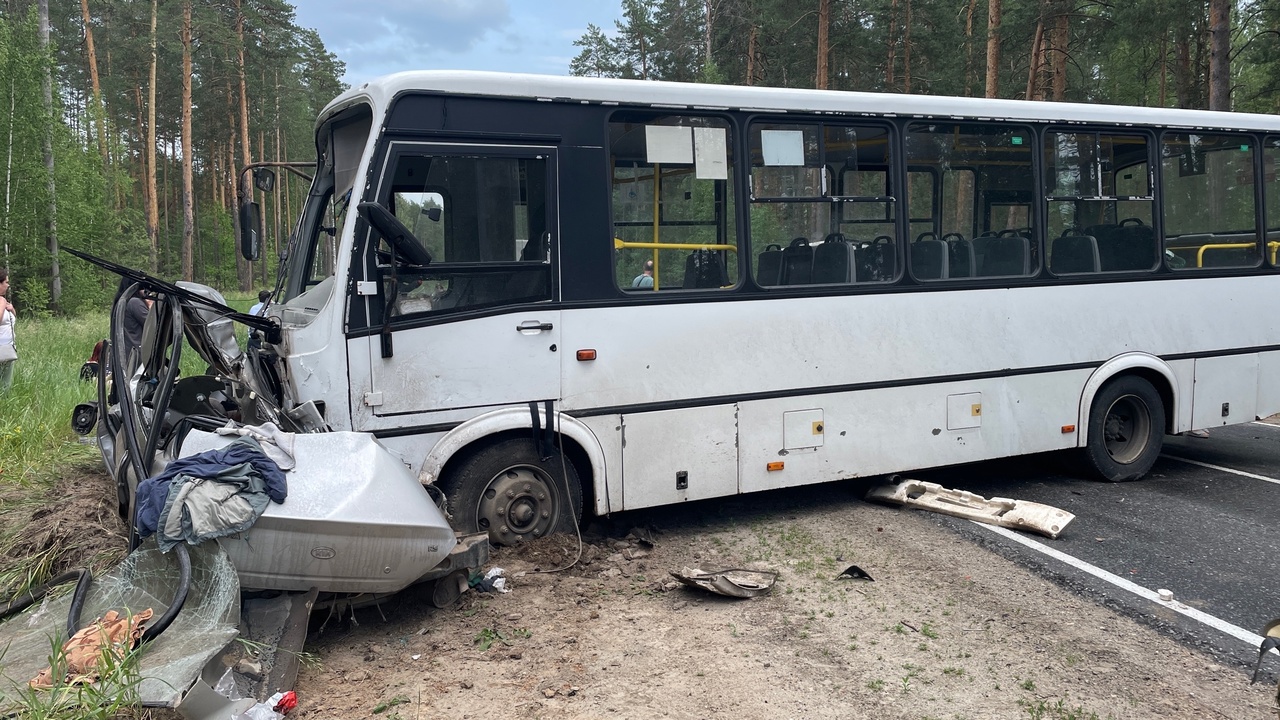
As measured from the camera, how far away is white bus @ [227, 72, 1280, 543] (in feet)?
17.8

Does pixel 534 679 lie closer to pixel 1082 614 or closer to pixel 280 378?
pixel 280 378

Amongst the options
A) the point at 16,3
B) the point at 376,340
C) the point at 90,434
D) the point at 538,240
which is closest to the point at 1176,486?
the point at 538,240

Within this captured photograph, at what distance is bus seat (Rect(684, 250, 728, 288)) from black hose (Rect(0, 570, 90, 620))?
3.81m

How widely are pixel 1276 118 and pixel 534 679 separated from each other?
8.32m

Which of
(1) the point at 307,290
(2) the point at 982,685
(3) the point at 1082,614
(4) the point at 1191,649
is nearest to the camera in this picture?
(2) the point at 982,685

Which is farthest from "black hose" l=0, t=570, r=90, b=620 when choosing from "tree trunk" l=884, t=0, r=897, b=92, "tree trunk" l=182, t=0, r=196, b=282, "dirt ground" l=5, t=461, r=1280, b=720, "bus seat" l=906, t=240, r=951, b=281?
"tree trunk" l=182, t=0, r=196, b=282

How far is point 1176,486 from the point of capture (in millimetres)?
7859

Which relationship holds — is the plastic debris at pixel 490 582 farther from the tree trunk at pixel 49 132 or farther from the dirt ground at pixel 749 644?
the tree trunk at pixel 49 132

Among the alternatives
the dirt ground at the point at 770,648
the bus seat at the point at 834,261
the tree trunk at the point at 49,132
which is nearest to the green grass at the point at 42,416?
the dirt ground at the point at 770,648

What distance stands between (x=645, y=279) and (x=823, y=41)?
19.7m

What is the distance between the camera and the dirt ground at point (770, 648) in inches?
159

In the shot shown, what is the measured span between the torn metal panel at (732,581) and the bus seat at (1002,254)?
3.21 meters

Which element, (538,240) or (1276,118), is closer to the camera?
(538,240)

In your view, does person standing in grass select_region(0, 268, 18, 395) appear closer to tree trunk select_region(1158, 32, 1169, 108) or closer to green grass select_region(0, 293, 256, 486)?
green grass select_region(0, 293, 256, 486)
